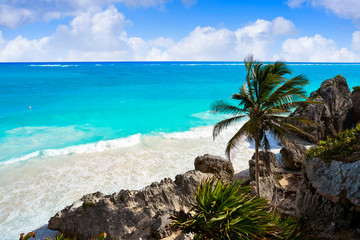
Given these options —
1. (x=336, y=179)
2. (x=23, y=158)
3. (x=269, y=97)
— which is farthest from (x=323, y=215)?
(x=23, y=158)

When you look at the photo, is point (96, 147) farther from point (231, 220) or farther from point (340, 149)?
point (340, 149)

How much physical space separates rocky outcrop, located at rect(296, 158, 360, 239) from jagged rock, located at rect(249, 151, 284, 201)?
343 centimetres

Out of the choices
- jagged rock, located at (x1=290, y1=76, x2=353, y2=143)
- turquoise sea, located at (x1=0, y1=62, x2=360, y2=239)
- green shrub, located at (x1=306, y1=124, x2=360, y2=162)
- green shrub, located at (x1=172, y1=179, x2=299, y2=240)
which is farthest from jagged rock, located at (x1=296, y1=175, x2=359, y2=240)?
jagged rock, located at (x1=290, y1=76, x2=353, y2=143)

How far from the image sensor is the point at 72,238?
9898mm

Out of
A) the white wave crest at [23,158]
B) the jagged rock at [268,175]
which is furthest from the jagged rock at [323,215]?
the white wave crest at [23,158]

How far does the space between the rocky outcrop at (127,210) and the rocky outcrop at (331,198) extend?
4167mm

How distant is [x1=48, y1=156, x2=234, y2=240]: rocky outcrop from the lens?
911cm

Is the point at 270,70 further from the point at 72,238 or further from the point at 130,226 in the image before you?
the point at 72,238

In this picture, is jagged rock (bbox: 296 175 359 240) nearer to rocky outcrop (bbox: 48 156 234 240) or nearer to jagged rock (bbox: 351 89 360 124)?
rocky outcrop (bbox: 48 156 234 240)

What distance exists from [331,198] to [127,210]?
263 inches

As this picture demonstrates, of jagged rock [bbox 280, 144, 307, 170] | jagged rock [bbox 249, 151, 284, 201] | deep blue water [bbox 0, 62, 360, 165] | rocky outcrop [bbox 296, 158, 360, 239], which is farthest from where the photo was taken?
deep blue water [bbox 0, 62, 360, 165]

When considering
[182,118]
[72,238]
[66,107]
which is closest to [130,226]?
[72,238]

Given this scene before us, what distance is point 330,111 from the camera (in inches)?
766

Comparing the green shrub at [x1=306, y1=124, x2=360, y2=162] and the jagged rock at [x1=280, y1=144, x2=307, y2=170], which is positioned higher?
the green shrub at [x1=306, y1=124, x2=360, y2=162]
